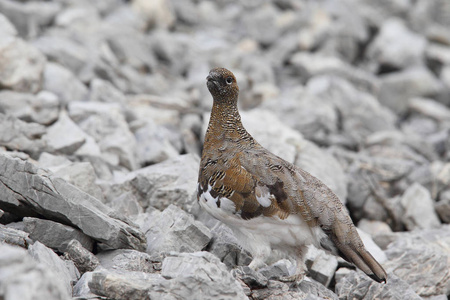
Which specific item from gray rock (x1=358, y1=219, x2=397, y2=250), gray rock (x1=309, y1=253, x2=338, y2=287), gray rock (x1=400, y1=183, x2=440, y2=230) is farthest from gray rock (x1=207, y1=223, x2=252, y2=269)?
gray rock (x1=400, y1=183, x2=440, y2=230)

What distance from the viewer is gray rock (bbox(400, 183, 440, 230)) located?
752 centimetres

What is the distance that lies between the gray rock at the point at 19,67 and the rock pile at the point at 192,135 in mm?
20

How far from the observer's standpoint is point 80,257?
4.23 metres

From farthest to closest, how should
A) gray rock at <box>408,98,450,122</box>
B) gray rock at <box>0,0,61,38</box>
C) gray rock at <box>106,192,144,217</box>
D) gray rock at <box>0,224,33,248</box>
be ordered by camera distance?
1. gray rock at <box>408,98,450,122</box>
2. gray rock at <box>0,0,61,38</box>
3. gray rock at <box>106,192,144,217</box>
4. gray rock at <box>0,224,33,248</box>

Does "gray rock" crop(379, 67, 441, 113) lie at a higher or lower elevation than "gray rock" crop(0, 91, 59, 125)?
lower

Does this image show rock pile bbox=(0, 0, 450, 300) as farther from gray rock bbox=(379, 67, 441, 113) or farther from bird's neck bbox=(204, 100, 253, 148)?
bird's neck bbox=(204, 100, 253, 148)

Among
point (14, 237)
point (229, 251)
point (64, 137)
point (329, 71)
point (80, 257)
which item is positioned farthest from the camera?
point (329, 71)

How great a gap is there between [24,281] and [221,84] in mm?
2811

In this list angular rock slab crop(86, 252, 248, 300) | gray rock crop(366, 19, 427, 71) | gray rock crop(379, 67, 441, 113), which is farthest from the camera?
gray rock crop(366, 19, 427, 71)

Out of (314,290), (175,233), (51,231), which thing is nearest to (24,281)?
(51,231)

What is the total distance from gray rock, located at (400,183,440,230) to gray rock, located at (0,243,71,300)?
567 cm

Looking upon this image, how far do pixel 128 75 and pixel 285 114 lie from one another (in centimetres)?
303

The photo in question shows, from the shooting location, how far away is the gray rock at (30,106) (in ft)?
24.4

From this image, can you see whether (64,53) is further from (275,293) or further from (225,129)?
(275,293)
